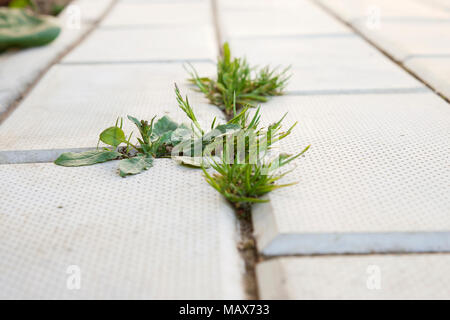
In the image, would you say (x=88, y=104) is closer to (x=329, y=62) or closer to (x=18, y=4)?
(x=329, y=62)

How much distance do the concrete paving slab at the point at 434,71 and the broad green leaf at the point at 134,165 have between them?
2.91 ft

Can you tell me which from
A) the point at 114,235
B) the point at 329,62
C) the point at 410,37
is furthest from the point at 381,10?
the point at 114,235

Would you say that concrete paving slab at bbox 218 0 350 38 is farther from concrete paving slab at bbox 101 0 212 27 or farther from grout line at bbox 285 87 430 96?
grout line at bbox 285 87 430 96

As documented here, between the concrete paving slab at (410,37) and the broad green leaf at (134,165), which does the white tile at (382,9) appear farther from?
the broad green leaf at (134,165)

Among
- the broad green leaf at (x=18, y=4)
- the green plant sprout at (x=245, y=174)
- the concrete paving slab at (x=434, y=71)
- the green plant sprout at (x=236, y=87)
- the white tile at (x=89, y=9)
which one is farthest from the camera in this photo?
the broad green leaf at (x=18, y=4)

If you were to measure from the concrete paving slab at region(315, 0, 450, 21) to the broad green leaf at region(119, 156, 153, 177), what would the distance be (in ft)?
5.07

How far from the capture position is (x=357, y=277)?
1.99ft

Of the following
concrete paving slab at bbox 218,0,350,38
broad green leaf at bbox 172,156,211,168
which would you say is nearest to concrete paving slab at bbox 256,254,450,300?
broad green leaf at bbox 172,156,211,168

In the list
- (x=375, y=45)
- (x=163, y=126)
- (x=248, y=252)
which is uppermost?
(x=375, y=45)

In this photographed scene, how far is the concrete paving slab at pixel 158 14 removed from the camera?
2115 mm

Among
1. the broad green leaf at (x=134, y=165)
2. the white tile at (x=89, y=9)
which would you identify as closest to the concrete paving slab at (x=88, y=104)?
the broad green leaf at (x=134, y=165)

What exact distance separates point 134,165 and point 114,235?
20 centimetres

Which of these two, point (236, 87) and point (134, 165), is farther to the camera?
point (236, 87)
